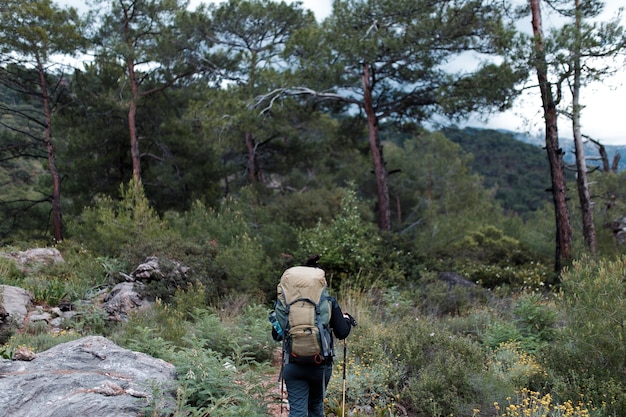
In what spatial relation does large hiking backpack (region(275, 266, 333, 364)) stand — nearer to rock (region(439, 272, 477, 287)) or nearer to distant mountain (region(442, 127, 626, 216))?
rock (region(439, 272, 477, 287))

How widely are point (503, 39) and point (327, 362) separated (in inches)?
407

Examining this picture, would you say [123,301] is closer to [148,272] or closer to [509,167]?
[148,272]

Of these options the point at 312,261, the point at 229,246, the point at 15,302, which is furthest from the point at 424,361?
the point at 229,246

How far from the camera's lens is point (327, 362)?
4.01 metres

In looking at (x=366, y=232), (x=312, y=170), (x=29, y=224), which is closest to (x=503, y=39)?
(x=366, y=232)

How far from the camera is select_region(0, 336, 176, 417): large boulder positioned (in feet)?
11.9

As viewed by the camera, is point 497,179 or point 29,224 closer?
point 29,224

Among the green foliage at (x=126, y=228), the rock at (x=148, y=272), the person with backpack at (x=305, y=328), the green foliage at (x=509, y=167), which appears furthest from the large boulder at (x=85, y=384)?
the green foliage at (x=509, y=167)

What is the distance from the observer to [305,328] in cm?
372

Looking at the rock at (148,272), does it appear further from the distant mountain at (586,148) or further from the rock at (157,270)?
the distant mountain at (586,148)

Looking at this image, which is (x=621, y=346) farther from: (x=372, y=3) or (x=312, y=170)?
(x=312, y=170)

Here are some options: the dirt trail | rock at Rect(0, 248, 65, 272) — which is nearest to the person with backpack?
the dirt trail

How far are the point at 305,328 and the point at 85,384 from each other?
1870 millimetres

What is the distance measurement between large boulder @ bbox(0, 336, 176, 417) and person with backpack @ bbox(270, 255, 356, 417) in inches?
39.7
